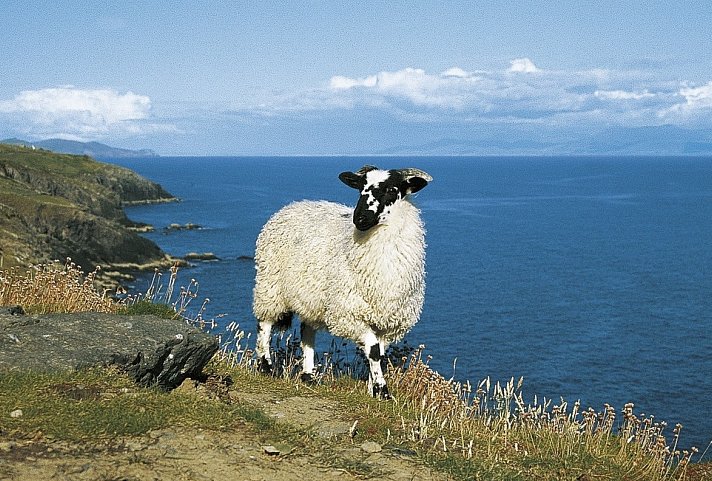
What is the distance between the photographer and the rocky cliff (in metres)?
45.6

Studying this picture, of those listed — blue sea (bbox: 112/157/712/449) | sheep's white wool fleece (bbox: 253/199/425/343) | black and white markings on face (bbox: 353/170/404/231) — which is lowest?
blue sea (bbox: 112/157/712/449)

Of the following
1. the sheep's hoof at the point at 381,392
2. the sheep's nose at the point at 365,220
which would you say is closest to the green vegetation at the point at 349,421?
the sheep's hoof at the point at 381,392

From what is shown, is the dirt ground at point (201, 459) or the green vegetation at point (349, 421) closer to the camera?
the dirt ground at point (201, 459)

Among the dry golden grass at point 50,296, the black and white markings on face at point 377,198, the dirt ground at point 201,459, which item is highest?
the black and white markings on face at point 377,198

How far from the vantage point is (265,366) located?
12.5m

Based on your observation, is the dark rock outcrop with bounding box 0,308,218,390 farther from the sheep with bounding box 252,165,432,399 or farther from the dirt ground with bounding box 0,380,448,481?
the sheep with bounding box 252,165,432,399

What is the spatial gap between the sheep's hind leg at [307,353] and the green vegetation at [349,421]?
0.90 m

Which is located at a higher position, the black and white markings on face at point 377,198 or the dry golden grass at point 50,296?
the black and white markings on face at point 377,198

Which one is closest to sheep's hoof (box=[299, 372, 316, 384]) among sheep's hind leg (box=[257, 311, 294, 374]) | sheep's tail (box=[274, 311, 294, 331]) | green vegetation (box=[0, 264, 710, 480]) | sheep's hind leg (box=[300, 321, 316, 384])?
sheep's hind leg (box=[300, 321, 316, 384])

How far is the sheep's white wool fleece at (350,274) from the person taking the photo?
1093 cm

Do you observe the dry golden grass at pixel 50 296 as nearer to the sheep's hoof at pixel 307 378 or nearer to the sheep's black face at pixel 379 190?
the sheep's hoof at pixel 307 378

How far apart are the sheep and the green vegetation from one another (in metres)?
0.96

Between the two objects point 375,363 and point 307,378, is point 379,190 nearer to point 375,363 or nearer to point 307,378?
point 375,363

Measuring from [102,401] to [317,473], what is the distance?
2.39 m
